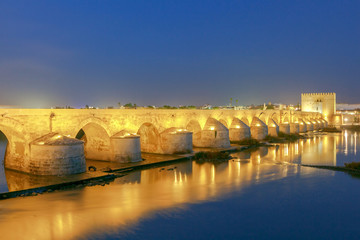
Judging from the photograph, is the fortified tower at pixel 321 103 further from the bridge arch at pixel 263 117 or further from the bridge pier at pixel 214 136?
the bridge pier at pixel 214 136

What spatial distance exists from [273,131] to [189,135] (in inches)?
574

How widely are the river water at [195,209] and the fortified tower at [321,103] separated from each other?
4556cm

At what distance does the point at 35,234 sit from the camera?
7.21 metres

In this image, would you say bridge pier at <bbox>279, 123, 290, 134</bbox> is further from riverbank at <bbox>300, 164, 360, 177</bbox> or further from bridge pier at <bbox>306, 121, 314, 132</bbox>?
riverbank at <bbox>300, 164, 360, 177</bbox>

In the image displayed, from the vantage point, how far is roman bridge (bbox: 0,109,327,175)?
37.8 feet

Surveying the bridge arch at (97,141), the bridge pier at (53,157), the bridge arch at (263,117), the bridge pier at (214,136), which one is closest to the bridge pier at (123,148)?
the bridge arch at (97,141)

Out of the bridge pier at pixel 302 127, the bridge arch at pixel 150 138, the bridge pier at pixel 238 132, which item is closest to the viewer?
the bridge arch at pixel 150 138

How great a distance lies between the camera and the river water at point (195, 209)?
24.2ft

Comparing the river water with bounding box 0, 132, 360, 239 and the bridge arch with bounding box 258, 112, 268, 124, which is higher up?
the bridge arch with bounding box 258, 112, 268, 124

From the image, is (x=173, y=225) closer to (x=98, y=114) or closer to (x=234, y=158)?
(x=98, y=114)

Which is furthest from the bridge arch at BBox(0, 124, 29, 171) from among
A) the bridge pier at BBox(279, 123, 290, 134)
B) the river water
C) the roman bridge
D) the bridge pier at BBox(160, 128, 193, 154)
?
the bridge pier at BBox(279, 123, 290, 134)

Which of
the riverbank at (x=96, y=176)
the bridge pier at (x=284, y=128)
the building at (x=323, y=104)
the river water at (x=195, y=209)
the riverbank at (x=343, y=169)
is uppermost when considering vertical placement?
the building at (x=323, y=104)

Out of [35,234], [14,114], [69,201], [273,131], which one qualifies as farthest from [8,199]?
[273,131]

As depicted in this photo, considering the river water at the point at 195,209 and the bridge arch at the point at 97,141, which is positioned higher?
the bridge arch at the point at 97,141
